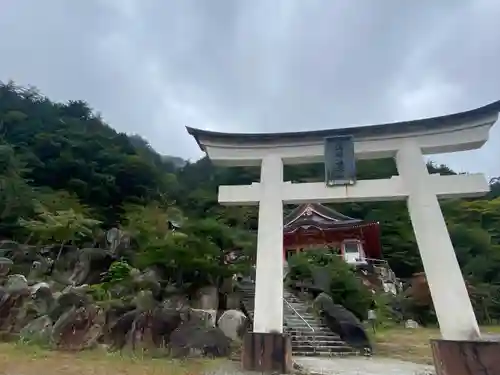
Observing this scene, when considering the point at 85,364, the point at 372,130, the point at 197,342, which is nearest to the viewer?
the point at 85,364

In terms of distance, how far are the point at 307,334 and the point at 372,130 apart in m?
4.71

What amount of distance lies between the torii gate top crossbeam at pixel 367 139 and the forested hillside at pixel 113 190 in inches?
467

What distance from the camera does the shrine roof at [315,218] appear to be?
2111 centimetres

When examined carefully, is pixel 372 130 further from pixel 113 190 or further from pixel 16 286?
pixel 113 190

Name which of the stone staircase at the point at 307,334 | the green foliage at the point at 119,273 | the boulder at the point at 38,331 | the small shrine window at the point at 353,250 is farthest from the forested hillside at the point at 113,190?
the boulder at the point at 38,331

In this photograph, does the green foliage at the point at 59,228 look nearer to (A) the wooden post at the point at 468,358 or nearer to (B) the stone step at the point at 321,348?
(B) the stone step at the point at 321,348

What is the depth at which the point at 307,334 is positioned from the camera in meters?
8.29

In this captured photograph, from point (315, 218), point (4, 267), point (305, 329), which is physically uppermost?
point (315, 218)

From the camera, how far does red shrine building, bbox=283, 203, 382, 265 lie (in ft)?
64.0

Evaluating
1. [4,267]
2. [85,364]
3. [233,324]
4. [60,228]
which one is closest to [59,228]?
[60,228]

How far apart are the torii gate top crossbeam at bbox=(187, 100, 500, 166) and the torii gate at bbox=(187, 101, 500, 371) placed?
0.01 m

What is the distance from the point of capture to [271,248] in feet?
19.0

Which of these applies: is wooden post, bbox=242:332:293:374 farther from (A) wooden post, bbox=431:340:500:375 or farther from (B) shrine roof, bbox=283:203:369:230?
(B) shrine roof, bbox=283:203:369:230

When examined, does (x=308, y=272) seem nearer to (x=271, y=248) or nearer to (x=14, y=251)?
(x=271, y=248)
